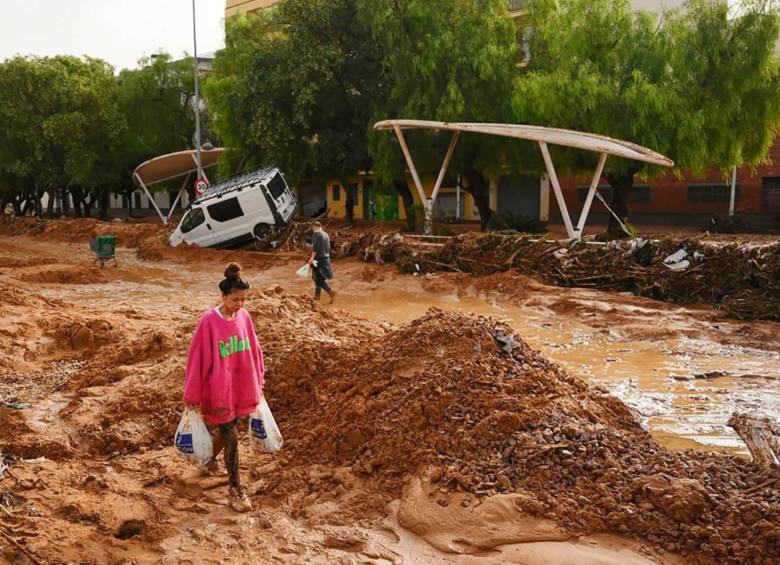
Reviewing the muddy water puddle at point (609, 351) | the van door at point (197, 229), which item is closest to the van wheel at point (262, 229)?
the van door at point (197, 229)

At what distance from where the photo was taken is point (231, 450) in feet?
17.9

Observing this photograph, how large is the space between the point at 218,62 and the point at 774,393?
31.5m

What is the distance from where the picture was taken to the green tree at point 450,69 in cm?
2398

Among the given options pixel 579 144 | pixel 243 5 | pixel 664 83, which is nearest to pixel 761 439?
pixel 579 144

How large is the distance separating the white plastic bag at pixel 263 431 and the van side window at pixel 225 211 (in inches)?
745

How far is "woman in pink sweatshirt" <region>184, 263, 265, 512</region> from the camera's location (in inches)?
204

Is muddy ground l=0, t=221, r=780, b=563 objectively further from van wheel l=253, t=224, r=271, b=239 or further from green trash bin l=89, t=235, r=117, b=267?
van wheel l=253, t=224, r=271, b=239

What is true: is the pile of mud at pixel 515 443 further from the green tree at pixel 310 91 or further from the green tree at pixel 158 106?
the green tree at pixel 158 106

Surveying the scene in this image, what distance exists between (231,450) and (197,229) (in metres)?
19.7

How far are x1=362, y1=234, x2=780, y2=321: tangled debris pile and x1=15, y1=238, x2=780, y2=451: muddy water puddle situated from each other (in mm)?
1457

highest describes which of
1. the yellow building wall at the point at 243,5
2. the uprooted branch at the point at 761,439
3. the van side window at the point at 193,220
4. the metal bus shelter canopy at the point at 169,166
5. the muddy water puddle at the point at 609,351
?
the yellow building wall at the point at 243,5

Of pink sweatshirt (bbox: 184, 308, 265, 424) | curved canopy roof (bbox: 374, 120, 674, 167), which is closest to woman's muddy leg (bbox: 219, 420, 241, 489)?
pink sweatshirt (bbox: 184, 308, 265, 424)

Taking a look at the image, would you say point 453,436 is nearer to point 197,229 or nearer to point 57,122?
point 197,229

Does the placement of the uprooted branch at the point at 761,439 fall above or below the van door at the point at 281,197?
below
